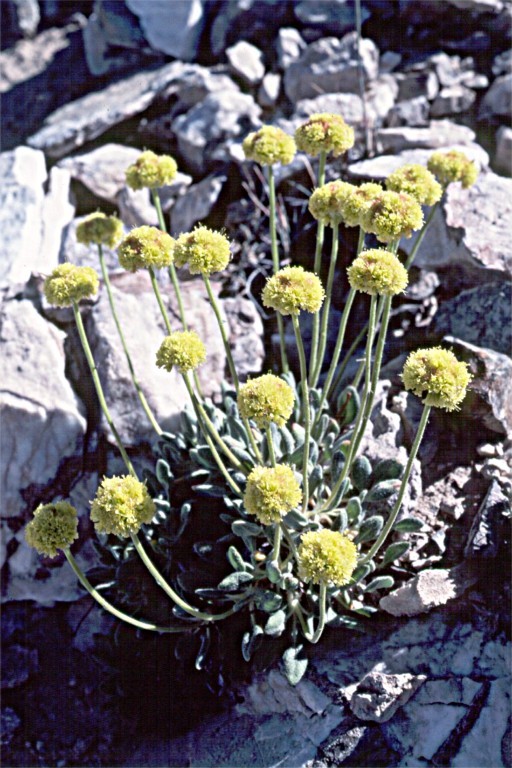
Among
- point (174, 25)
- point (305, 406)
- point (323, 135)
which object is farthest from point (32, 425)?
point (174, 25)

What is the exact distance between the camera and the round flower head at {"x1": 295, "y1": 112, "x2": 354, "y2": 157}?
421 cm

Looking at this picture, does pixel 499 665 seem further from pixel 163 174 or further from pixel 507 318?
pixel 163 174

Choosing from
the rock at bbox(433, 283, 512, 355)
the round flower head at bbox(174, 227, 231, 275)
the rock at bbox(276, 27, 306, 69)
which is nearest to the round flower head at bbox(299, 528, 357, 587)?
the round flower head at bbox(174, 227, 231, 275)

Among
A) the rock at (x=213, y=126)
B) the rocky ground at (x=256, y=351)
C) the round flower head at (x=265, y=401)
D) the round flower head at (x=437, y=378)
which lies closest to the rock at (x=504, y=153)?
the rocky ground at (x=256, y=351)

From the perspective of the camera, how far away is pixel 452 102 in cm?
692

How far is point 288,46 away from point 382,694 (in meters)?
5.88

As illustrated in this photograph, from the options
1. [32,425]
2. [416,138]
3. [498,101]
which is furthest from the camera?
A: [498,101]

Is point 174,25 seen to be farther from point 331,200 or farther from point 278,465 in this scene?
point 278,465

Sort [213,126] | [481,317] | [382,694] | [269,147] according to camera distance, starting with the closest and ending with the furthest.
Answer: [382,694]
[269,147]
[481,317]
[213,126]

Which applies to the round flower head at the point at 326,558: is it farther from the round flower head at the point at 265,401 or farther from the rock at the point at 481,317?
the rock at the point at 481,317

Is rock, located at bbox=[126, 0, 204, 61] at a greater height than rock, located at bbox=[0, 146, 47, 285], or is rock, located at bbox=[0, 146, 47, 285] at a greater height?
rock, located at bbox=[126, 0, 204, 61]

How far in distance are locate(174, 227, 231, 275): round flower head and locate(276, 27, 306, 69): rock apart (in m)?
4.30

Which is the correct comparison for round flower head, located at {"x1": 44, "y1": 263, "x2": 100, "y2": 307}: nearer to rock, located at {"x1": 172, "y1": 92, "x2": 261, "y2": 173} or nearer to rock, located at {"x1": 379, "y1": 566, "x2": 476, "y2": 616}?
rock, located at {"x1": 379, "y1": 566, "x2": 476, "y2": 616}

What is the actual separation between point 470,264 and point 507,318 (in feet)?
1.52
